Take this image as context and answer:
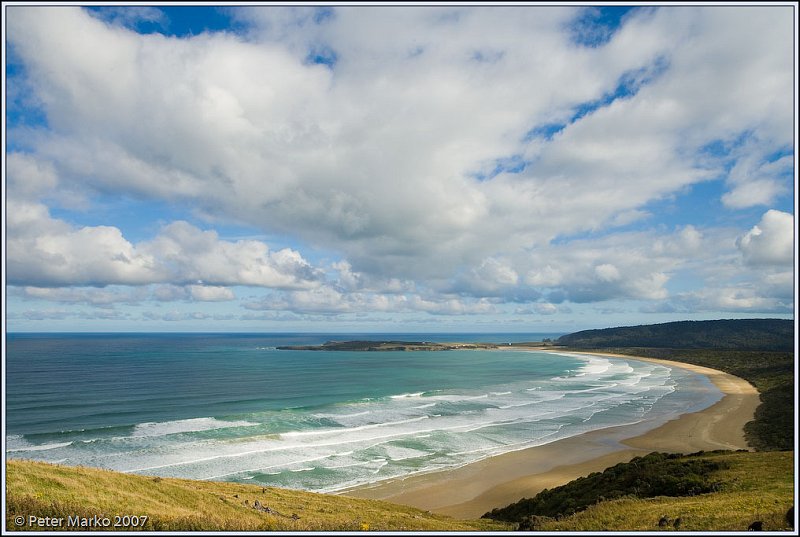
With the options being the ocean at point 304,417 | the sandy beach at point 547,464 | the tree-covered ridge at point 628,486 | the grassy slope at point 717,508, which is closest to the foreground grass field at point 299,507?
the grassy slope at point 717,508

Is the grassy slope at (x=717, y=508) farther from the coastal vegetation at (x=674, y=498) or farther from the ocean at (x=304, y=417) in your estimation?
the ocean at (x=304, y=417)

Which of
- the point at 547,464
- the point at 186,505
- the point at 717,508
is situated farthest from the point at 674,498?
the point at 186,505

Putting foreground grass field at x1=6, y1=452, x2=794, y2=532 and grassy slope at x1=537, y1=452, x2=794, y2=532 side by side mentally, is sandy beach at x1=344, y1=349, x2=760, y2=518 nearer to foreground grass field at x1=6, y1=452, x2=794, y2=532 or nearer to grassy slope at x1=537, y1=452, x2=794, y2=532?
foreground grass field at x1=6, y1=452, x2=794, y2=532

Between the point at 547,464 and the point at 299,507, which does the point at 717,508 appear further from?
the point at 547,464

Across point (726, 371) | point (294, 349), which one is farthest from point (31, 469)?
point (294, 349)

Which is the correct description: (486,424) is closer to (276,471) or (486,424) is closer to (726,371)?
(276,471)

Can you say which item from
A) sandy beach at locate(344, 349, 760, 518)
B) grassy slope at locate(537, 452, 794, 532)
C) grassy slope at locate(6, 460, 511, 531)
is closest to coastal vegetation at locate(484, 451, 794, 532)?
grassy slope at locate(537, 452, 794, 532)
